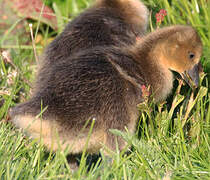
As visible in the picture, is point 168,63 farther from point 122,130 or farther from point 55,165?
point 55,165

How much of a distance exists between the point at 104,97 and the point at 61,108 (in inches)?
10.0

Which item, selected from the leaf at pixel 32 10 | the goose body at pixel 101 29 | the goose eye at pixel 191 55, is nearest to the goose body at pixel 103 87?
the goose eye at pixel 191 55

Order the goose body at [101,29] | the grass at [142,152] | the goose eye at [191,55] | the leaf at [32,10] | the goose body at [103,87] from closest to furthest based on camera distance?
the grass at [142,152]
the goose body at [103,87]
the goose eye at [191,55]
the goose body at [101,29]
the leaf at [32,10]

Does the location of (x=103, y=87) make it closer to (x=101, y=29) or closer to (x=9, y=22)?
(x=101, y=29)

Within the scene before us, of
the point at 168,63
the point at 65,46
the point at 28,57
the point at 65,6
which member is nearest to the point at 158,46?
the point at 168,63

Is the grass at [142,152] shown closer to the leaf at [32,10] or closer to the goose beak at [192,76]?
the goose beak at [192,76]

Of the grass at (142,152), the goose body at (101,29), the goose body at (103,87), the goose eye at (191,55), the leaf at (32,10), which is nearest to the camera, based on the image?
the grass at (142,152)

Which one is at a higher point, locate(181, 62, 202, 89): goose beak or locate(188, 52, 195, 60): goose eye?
locate(188, 52, 195, 60): goose eye

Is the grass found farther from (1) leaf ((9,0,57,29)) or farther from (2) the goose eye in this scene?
(1) leaf ((9,0,57,29))

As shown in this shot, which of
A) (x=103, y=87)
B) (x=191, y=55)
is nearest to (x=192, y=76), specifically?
Answer: (x=191, y=55)

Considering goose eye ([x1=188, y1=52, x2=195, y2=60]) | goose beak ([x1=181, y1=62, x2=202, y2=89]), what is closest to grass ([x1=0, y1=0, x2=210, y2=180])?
goose beak ([x1=181, y1=62, x2=202, y2=89])

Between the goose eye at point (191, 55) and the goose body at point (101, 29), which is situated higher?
the goose body at point (101, 29)

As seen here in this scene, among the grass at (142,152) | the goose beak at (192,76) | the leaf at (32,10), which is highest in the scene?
the leaf at (32,10)

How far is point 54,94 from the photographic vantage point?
2.50m
